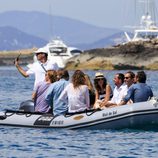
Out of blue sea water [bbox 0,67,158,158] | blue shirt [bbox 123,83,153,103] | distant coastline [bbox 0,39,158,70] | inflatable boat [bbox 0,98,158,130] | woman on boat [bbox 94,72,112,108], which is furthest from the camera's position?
distant coastline [bbox 0,39,158,70]

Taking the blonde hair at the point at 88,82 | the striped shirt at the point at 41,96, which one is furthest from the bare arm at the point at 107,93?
the striped shirt at the point at 41,96

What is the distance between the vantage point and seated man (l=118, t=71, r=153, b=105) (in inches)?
693

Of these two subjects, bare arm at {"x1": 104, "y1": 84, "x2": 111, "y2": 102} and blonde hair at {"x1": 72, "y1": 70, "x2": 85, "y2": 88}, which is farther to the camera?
bare arm at {"x1": 104, "y1": 84, "x2": 111, "y2": 102}

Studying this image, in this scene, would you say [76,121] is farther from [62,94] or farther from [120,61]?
[120,61]

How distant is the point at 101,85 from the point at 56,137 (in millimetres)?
2098

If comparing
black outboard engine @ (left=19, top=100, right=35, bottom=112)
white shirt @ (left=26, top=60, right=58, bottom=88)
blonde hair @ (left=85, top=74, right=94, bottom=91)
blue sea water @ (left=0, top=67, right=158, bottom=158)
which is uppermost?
white shirt @ (left=26, top=60, right=58, bottom=88)

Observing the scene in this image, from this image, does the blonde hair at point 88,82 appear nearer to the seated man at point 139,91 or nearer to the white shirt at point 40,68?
the seated man at point 139,91

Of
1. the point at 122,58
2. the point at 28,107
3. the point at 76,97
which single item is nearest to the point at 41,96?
the point at 28,107

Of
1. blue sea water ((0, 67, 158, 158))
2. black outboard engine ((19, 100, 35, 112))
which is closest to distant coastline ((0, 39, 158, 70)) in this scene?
black outboard engine ((19, 100, 35, 112))

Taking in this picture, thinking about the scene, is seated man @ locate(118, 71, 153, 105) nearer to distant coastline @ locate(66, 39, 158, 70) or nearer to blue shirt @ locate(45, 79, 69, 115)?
blue shirt @ locate(45, 79, 69, 115)

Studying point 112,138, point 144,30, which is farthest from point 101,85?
point 144,30

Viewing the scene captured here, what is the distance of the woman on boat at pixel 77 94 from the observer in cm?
1762

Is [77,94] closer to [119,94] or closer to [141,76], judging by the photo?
[119,94]

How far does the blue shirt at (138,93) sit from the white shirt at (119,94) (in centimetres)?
25
